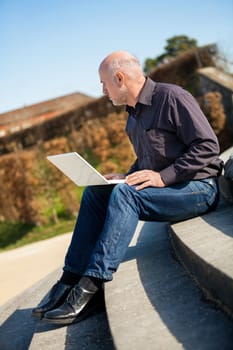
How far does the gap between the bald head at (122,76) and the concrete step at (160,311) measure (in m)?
1.10

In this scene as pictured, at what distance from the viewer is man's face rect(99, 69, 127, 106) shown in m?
2.92

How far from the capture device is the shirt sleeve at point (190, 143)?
268cm

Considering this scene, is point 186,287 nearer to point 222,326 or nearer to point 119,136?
point 222,326

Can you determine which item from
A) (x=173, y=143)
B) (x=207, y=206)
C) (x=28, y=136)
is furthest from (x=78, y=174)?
(x=28, y=136)

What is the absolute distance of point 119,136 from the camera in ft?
37.2

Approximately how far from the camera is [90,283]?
248cm

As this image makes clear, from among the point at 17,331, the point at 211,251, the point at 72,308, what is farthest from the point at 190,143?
the point at 17,331

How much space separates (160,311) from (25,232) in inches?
367

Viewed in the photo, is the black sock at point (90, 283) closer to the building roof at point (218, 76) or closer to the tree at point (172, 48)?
the building roof at point (218, 76)

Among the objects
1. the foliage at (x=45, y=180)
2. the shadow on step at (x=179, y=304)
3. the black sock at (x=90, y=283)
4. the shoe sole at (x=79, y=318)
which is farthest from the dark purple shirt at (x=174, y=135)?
the foliage at (x=45, y=180)

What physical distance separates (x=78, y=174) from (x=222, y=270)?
113 centimetres

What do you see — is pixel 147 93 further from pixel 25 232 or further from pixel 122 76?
pixel 25 232

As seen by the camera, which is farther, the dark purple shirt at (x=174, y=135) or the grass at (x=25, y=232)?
the grass at (x=25, y=232)

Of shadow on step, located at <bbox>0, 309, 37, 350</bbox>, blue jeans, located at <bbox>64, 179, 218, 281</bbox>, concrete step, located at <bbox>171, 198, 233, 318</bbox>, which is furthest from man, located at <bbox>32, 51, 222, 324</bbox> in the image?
shadow on step, located at <bbox>0, 309, 37, 350</bbox>
